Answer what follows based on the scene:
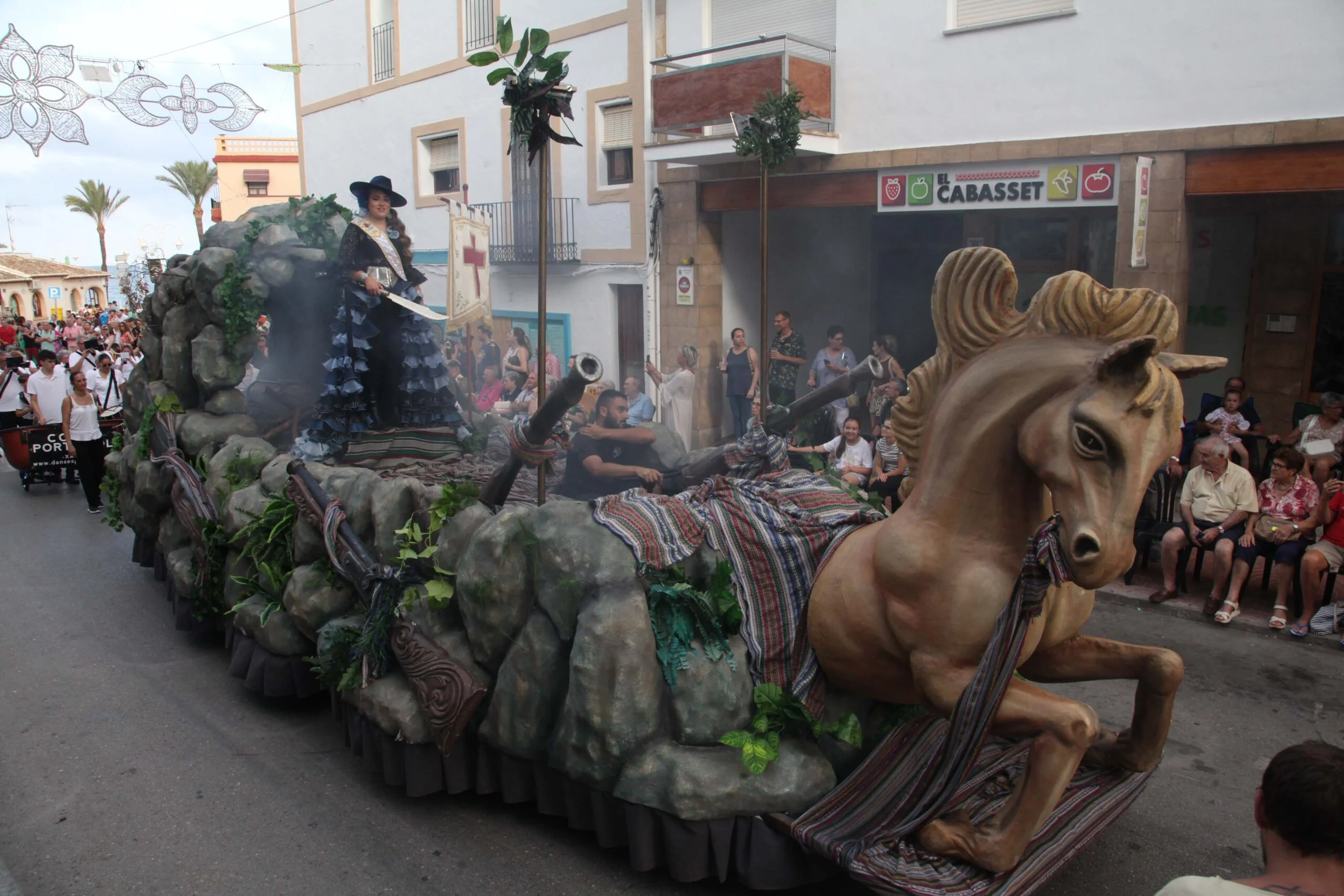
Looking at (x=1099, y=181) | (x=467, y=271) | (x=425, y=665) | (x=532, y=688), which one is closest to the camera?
(x=532, y=688)

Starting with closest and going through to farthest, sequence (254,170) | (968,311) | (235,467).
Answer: (968,311) → (235,467) → (254,170)

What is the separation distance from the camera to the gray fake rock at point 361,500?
5.09 metres

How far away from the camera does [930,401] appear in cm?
360

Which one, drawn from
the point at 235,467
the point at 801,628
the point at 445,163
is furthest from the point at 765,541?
the point at 445,163

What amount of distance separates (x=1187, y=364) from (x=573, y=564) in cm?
223

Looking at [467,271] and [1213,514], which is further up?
[467,271]

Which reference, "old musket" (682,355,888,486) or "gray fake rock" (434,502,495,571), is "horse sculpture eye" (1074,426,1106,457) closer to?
"old musket" (682,355,888,486)

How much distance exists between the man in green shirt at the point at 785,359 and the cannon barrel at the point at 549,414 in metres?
6.98

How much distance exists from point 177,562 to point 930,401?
530 centimetres

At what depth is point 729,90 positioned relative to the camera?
11.4m

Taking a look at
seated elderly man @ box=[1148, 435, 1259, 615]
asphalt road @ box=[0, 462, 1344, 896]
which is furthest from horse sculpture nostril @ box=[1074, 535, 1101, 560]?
seated elderly man @ box=[1148, 435, 1259, 615]

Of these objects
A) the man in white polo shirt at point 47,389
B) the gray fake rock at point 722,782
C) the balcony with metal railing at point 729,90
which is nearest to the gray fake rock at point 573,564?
the gray fake rock at point 722,782

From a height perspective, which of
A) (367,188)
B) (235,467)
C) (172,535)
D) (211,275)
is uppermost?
(367,188)

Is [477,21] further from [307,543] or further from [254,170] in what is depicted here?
[254,170]
